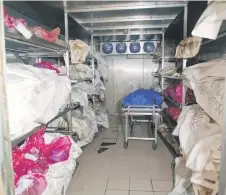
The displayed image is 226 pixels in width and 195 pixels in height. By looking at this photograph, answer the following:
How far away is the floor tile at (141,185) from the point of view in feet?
6.48

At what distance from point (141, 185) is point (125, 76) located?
3300 millimetres

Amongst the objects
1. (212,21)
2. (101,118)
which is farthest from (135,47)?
A: (212,21)

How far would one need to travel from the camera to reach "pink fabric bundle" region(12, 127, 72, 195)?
52.0 inches

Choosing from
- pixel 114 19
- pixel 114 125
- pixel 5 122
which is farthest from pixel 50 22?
pixel 5 122

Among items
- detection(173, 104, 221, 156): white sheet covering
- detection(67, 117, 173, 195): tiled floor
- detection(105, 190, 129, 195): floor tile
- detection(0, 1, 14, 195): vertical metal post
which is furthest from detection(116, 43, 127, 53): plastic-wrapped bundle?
detection(0, 1, 14, 195): vertical metal post

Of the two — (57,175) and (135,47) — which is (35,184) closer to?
(57,175)

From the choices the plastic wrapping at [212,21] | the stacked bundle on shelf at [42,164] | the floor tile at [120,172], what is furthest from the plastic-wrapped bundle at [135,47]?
the plastic wrapping at [212,21]

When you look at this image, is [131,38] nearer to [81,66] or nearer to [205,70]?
[81,66]

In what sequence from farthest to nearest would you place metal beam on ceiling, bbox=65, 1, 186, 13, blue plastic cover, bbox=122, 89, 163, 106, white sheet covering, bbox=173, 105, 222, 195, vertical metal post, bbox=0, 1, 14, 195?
blue plastic cover, bbox=122, 89, 163, 106 → metal beam on ceiling, bbox=65, 1, 186, 13 → white sheet covering, bbox=173, 105, 222, 195 → vertical metal post, bbox=0, 1, 14, 195

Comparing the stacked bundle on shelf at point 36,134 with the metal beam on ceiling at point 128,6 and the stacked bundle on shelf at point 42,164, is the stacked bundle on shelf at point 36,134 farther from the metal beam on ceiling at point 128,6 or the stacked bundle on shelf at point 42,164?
the metal beam on ceiling at point 128,6

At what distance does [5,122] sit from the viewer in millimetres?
863

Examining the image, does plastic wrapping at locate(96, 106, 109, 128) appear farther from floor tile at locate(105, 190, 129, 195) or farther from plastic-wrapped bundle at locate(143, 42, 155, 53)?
floor tile at locate(105, 190, 129, 195)

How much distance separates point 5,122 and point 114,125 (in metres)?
3.47

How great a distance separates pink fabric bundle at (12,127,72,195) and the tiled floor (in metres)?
0.54
